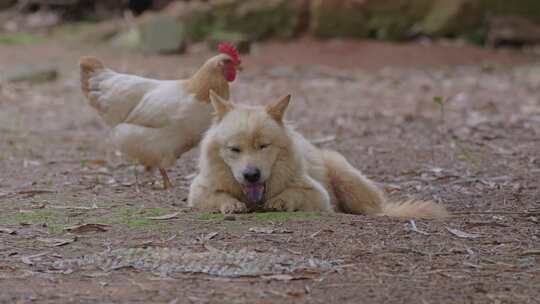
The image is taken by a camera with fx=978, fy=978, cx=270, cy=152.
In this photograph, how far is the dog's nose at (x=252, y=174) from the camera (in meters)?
5.73

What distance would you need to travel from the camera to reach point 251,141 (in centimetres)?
587

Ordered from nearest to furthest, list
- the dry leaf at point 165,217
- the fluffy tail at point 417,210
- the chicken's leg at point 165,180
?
the dry leaf at point 165,217, the fluffy tail at point 417,210, the chicken's leg at point 165,180

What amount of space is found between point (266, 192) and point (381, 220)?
744 mm

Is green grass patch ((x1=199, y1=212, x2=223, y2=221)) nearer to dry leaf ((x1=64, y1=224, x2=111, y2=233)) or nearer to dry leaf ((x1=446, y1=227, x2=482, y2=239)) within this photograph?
dry leaf ((x1=64, y1=224, x2=111, y2=233))

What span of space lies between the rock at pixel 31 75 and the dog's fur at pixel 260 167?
921 cm

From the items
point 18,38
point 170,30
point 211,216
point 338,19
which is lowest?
point 18,38

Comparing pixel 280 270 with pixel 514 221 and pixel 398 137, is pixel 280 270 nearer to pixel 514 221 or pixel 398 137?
pixel 514 221

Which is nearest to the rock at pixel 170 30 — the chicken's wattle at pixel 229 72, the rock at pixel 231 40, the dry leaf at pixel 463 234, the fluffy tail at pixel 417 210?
the rock at pixel 231 40

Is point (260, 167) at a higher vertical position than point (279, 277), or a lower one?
higher

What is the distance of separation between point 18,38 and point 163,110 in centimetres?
1255

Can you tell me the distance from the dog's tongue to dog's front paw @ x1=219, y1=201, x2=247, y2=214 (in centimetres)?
7

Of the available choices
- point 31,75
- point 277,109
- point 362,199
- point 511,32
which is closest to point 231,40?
point 31,75

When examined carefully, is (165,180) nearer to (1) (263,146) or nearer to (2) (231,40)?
(1) (263,146)

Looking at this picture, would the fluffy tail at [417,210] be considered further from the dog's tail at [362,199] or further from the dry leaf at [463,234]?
the dry leaf at [463,234]
